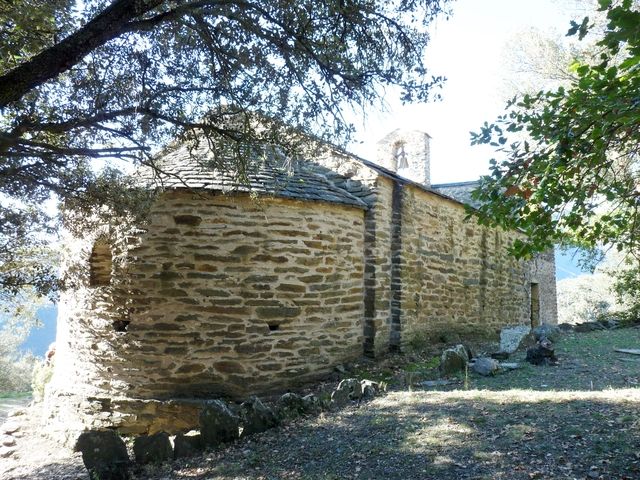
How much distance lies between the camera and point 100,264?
7.32m

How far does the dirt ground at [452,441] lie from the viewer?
322 cm

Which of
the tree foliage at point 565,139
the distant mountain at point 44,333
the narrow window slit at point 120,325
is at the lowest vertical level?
the distant mountain at point 44,333

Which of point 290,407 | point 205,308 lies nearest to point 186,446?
point 290,407

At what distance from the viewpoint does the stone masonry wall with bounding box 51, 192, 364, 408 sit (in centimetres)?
648

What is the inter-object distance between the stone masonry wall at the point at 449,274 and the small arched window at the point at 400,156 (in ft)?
11.9

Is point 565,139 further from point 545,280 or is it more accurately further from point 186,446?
point 545,280

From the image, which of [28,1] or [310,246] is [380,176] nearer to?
[310,246]

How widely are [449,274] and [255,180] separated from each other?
5.62m

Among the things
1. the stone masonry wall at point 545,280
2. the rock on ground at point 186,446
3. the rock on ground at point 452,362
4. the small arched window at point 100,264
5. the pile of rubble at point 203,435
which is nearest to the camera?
the pile of rubble at point 203,435

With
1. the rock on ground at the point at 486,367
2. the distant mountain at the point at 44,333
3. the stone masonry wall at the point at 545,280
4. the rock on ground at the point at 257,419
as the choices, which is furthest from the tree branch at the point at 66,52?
the distant mountain at the point at 44,333

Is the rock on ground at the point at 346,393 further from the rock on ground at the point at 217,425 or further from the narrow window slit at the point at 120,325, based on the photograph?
the narrow window slit at the point at 120,325

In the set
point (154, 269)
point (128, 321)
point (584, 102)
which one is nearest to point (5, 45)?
point (154, 269)

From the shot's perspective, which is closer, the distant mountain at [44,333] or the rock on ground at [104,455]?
the rock on ground at [104,455]

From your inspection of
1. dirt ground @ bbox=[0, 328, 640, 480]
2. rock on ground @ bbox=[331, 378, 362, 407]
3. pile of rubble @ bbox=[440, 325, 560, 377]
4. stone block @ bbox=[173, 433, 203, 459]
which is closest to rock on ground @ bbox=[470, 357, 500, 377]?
pile of rubble @ bbox=[440, 325, 560, 377]
